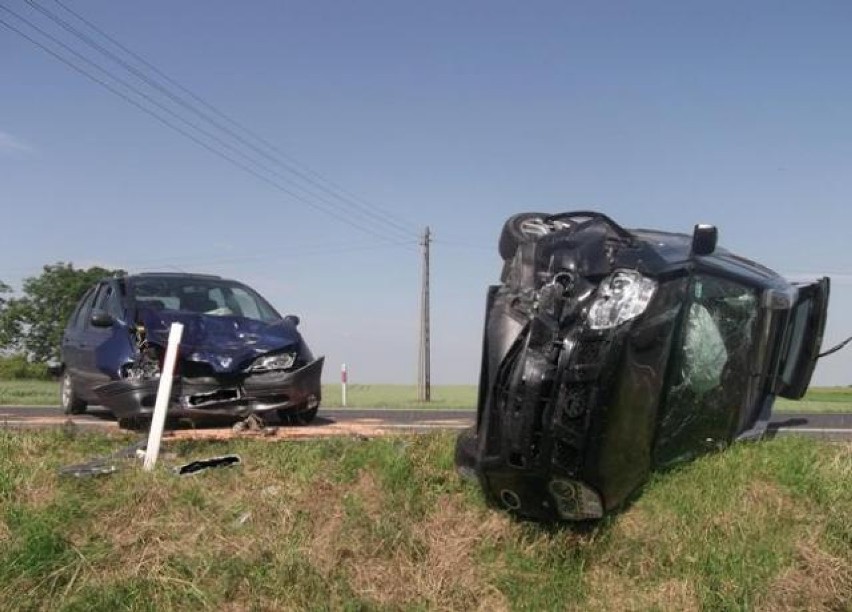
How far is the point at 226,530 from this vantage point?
15.2ft

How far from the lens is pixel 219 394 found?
7324 mm

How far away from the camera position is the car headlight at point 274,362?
7.59 meters

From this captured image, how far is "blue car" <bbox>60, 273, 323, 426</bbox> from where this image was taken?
23.5 feet

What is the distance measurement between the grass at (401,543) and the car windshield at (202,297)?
3.65 meters

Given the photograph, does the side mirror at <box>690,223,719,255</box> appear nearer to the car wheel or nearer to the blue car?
the blue car

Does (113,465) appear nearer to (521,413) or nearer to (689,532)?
(521,413)

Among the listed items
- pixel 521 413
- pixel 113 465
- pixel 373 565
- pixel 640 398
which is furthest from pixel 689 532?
pixel 113 465

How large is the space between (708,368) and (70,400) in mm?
8210

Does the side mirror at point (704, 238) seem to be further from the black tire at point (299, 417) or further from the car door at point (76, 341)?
the car door at point (76, 341)

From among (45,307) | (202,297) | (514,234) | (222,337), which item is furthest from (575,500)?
(45,307)

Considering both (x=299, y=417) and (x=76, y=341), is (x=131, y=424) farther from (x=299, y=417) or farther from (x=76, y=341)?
(x=76, y=341)

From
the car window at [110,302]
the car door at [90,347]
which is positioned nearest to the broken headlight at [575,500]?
the car door at [90,347]

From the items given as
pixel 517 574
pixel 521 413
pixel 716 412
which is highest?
pixel 521 413

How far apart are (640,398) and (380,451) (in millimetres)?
1869
